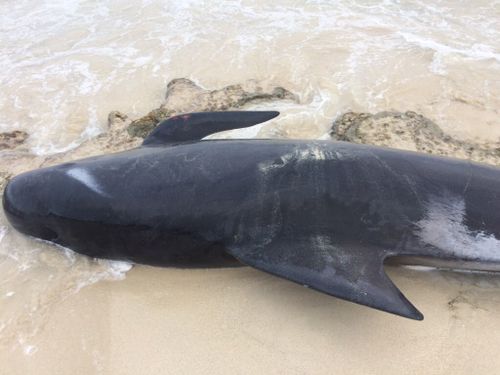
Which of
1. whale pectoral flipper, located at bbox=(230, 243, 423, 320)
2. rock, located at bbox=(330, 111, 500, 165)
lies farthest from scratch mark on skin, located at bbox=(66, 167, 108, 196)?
rock, located at bbox=(330, 111, 500, 165)

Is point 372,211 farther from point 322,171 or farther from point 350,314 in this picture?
point 350,314

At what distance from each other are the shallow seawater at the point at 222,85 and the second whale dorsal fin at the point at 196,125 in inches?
43.6

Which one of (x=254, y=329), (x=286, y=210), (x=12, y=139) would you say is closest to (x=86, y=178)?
(x=286, y=210)

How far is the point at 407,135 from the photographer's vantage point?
5070mm

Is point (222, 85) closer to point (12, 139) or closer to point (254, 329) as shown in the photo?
point (12, 139)

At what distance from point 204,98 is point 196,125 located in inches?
66.8

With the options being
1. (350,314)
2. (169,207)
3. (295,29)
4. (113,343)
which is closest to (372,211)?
(350,314)

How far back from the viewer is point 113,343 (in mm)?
3365

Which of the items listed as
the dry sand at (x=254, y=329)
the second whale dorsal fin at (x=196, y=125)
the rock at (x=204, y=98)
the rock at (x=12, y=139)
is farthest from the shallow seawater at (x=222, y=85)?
the second whale dorsal fin at (x=196, y=125)

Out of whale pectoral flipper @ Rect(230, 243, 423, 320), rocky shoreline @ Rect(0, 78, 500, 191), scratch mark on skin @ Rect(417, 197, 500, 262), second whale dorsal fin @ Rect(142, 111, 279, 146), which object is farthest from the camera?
rocky shoreline @ Rect(0, 78, 500, 191)

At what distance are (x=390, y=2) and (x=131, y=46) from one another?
5.36 meters

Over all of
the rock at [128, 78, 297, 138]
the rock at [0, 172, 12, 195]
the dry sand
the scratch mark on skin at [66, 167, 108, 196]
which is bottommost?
the dry sand

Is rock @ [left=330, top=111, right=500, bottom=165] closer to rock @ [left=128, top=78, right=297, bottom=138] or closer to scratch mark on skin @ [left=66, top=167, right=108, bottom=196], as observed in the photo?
rock @ [left=128, top=78, right=297, bottom=138]

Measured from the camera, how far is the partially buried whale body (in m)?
3.28
